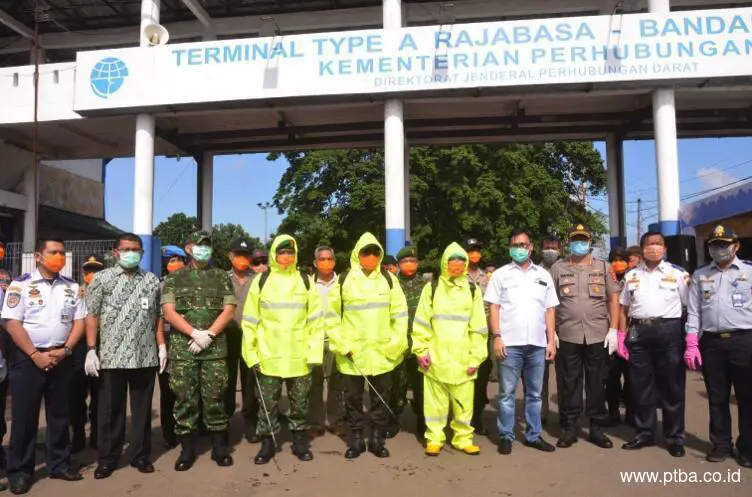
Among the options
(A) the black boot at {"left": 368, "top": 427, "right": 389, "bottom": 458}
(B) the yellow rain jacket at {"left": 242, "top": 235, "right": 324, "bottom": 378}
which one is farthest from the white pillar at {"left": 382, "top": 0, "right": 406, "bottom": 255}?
(A) the black boot at {"left": 368, "top": 427, "right": 389, "bottom": 458}

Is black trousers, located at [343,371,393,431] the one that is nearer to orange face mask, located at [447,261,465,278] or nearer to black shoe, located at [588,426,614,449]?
orange face mask, located at [447,261,465,278]

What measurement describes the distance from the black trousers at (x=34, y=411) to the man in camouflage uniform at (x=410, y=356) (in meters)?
2.81

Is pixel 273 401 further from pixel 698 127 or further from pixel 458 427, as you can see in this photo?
pixel 698 127

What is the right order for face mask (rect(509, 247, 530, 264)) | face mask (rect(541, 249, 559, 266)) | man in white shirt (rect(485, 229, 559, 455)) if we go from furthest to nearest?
Result: 1. face mask (rect(541, 249, 559, 266))
2. face mask (rect(509, 247, 530, 264))
3. man in white shirt (rect(485, 229, 559, 455))

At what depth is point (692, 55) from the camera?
9289mm

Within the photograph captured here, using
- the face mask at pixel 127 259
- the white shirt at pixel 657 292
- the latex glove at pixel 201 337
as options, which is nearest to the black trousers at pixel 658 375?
the white shirt at pixel 657 292

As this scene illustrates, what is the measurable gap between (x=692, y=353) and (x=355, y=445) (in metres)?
2.97

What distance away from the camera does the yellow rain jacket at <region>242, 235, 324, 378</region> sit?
4.63 metres

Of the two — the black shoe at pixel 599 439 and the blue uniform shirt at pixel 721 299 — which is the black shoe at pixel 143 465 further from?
the blue uniform shirt at pixel 721 299

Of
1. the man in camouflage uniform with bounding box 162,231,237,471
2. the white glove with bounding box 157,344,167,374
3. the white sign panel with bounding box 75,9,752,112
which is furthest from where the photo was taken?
the white sign panel with bounding box 75,9,752,112

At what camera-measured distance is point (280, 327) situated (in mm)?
4637

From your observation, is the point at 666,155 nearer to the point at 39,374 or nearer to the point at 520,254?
the point at 520,254

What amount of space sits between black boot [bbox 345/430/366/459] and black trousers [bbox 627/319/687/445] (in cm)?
245

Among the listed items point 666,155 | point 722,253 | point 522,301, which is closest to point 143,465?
point 522,301
